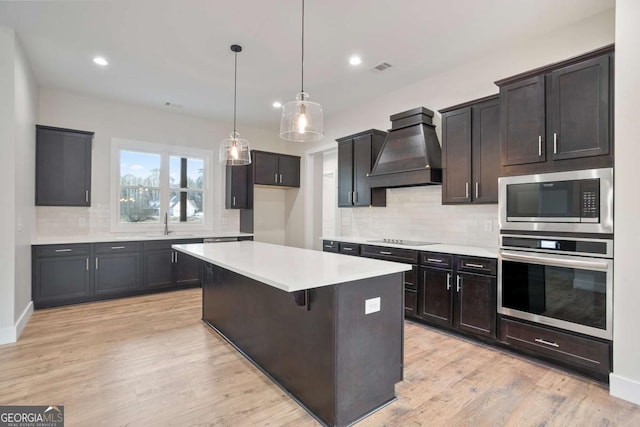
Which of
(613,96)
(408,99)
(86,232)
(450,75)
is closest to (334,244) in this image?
(408,99)

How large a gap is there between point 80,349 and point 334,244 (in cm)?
314

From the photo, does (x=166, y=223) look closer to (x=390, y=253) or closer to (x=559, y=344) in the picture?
(x=390, y=253)

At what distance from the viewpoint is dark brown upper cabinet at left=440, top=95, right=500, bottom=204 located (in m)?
3.31

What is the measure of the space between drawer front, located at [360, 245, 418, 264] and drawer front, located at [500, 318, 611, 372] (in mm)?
1057

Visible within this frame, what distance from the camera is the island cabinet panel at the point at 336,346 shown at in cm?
190

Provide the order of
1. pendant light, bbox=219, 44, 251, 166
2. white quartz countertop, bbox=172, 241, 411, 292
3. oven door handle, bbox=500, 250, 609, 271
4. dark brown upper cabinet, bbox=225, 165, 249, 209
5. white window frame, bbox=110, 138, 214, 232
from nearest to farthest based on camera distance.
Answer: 1. white quartz countertop, bbox=172, 241, 411, 292
2. oven door handle, bbox=500, 250, 609, 271
3. pendant light, bbox=219, 44, 251, 166
4. white window frame, bbox=110, 138, 214, 232
5. dark brown upper cabinet, bbox=225, 165, 249, 209

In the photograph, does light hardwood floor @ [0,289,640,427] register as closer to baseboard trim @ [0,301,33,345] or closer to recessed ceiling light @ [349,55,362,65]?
baseboard trim @ [0,301,33,345]

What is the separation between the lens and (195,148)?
590 centimetres

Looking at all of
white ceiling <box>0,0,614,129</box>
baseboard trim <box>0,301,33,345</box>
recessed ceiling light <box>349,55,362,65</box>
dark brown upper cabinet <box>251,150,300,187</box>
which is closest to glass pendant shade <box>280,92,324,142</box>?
white ceiling <box>0,0,614,129</box>

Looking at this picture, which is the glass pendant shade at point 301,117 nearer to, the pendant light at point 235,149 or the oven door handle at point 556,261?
the pendant light at point 235,149

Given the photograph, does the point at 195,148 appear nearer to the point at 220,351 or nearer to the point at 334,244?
the point at 334,244

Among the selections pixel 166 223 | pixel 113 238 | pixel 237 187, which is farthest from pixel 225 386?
pixel 237 187

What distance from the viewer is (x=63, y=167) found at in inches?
177

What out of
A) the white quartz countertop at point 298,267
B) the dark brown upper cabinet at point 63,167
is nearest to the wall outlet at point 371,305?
the white quartz countertop at point 298,267
